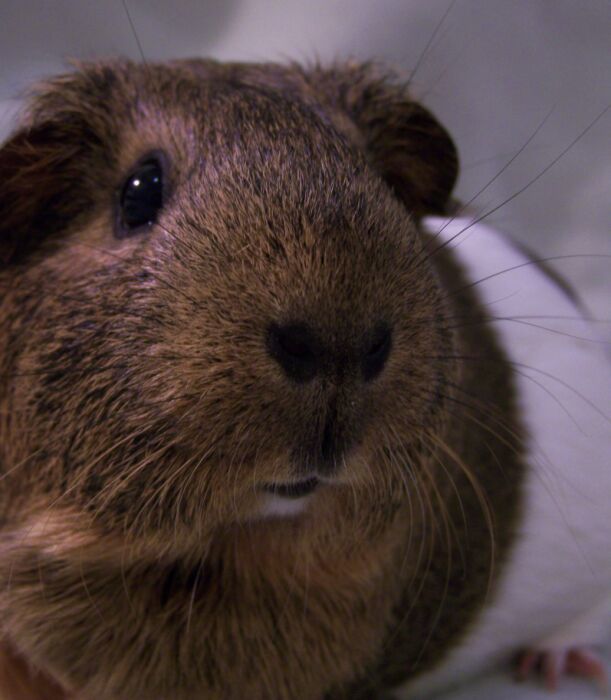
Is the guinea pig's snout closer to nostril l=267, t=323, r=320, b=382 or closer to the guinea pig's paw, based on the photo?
nostril l=267, t=323, r=320, b=382

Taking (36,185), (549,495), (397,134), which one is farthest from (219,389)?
(549,495)

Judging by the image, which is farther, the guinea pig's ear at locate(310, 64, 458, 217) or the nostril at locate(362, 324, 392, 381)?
the guinea pig's ear at locate(310, 64, 458, 217)

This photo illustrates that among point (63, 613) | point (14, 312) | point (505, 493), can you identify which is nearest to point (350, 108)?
point (14, 312)

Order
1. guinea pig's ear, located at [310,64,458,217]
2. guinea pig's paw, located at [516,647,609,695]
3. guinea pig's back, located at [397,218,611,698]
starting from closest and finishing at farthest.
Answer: guinea pig's ear, located at [310,64,458,217] → guinea pig's back, located at [397,218,611,698] → guinea pig's paw, located at [516,647,609,695]

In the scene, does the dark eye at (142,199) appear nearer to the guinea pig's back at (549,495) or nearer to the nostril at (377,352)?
the nostril at (377,352)

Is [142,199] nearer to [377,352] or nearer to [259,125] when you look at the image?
[259,125]

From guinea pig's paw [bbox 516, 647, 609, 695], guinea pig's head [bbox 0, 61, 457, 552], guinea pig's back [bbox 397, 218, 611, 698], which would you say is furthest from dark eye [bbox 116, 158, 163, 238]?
guinea pig's paw [bbox 516, 647, 609, 695]

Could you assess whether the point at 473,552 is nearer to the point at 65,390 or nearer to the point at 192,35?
the point at 65,390
